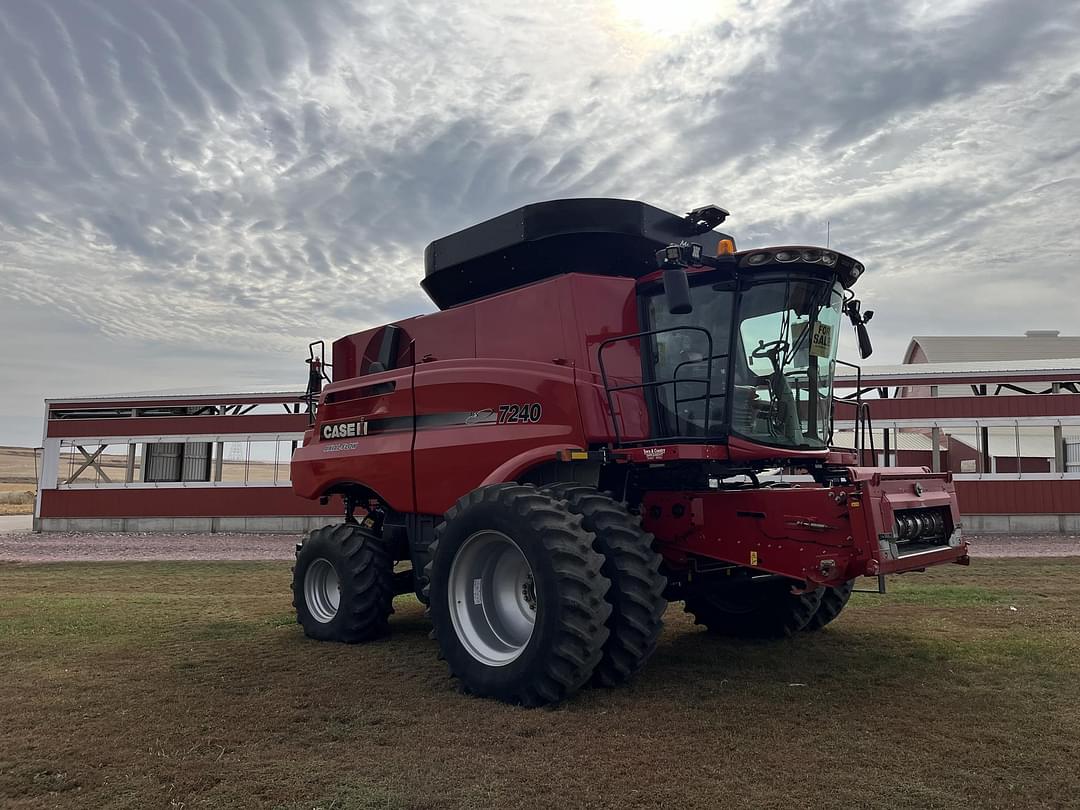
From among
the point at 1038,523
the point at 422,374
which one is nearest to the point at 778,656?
the point at 422,374

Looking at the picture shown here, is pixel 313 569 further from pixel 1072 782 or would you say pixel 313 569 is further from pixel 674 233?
pixel 1072 782

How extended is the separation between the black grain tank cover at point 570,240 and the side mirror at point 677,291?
1.34 meters

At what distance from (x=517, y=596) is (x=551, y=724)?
1239 mm

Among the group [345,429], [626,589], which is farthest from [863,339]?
[345,429]

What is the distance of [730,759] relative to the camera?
4285mm

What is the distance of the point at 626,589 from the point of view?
5.23 metres

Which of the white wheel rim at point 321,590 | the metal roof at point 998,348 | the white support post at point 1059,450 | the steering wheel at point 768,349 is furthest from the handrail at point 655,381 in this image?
the metal roof at point 998,348

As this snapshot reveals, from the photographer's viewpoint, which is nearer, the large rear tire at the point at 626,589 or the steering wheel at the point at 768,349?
the large rear tire at the point at 626,589

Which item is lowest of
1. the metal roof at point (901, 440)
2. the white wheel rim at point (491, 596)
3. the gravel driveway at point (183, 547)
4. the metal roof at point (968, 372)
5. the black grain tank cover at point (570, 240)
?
the gravel driveway at point (183, 547)

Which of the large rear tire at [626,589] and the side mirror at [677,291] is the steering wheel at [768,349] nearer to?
the side mirror at [677,291]

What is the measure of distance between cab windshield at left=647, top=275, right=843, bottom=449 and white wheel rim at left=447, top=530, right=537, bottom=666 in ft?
5.01

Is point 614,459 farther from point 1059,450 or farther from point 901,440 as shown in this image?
point 901,440

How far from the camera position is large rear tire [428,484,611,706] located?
512 centimetres

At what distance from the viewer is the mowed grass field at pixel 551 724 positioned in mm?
3914
